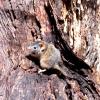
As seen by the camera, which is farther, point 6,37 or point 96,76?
point 96,76

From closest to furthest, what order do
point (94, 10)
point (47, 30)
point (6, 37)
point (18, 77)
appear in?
point (18, 77) < point (6, 37) < point (47, 30) < point (94, 10)

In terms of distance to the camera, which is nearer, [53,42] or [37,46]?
[37,46]

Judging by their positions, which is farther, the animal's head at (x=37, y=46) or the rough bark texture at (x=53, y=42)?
the animal's head at (x=37, y=46)

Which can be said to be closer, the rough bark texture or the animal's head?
the rough bark texture

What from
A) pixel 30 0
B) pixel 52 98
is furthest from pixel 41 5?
pixel 52 98

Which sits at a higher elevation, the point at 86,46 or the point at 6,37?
the point at 6,37

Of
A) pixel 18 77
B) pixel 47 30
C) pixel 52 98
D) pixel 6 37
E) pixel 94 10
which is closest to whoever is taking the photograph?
pixel 52 98

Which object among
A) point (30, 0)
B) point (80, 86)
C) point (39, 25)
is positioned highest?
point (30, 0)

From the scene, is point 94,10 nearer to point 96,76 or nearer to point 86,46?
point 86,46
